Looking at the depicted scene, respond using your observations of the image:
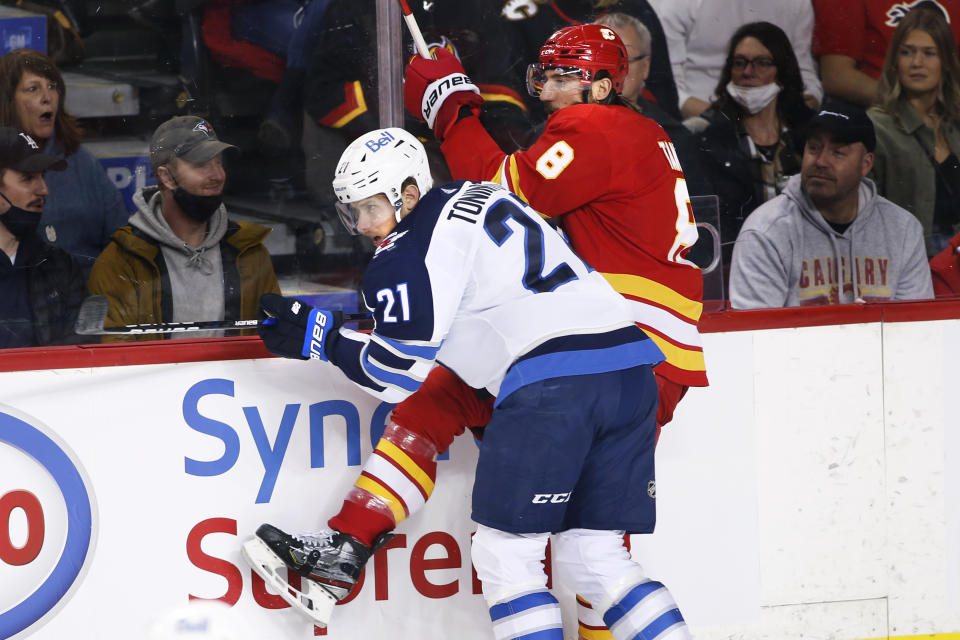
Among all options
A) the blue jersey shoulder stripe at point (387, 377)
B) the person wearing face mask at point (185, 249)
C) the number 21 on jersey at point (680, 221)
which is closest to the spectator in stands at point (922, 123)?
the number 21 on jersey at point (680, 221)

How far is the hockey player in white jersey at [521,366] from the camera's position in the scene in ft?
6.41

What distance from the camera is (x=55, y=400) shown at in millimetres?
2268

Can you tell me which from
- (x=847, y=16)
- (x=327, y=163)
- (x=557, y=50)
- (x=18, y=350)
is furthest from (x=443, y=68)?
(x=847, y=16)

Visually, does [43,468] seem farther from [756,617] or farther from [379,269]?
[756,617]

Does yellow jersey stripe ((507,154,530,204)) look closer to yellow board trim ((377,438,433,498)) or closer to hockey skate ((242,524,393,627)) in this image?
yellow board trim ((377,438,433,498))

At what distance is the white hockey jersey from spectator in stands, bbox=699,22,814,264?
3.64 feet

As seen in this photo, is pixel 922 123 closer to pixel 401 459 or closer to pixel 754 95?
pixel 754 95

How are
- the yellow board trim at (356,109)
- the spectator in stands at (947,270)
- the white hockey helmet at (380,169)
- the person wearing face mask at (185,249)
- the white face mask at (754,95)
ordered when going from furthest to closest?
the white face mask at (754,95) < the spectator in stands at (947,270) < the yellow board trim at (356,109) < the person wearing face mask at (185,249) < the white hockey helmet at (380,169)

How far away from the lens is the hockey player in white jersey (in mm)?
1953

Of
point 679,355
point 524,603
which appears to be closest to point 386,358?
point 524,603

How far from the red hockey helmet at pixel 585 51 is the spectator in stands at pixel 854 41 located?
1.08m

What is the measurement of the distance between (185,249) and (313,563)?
2.86ft

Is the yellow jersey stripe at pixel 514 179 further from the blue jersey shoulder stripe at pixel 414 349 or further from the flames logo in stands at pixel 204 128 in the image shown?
the flames logo in stands at pixel 204 128

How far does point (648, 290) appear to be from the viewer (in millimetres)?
2242
